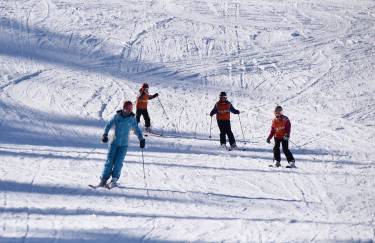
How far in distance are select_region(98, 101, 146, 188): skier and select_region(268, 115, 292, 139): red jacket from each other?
10.9 feet

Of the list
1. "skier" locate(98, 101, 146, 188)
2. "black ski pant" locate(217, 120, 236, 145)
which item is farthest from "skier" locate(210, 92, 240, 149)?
"skier" locate(98, 101, 146, 188)

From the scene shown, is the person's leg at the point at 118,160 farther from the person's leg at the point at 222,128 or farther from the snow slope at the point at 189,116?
the person's leg at the point at 222,128

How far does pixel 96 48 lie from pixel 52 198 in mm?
14735

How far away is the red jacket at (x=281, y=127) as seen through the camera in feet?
28.9

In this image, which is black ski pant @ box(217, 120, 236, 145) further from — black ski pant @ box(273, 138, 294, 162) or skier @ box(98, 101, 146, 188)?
skier @ box(98, 101, 146, 188)

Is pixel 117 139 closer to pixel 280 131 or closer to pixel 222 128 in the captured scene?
pixel 280 131

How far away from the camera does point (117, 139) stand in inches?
278

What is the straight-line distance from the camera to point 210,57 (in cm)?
1980

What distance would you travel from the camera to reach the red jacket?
8.80 m

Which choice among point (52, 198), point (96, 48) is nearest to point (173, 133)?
point (52, 198)

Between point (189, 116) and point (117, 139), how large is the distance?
674cm

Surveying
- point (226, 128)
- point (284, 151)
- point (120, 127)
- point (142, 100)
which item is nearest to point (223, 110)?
point (226, 128)

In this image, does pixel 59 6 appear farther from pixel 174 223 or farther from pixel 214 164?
pixel 174 223

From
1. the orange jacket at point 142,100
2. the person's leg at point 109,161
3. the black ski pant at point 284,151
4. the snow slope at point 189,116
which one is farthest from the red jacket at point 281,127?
the orange jacket at point 142,100
